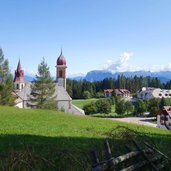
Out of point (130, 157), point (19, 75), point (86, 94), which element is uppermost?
point (19, 75)

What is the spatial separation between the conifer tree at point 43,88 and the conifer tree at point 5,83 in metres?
3.38

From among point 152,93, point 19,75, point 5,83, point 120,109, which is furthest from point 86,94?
point 5,83

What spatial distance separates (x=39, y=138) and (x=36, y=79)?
36.4 meters

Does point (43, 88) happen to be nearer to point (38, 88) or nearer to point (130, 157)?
point (38, 88)

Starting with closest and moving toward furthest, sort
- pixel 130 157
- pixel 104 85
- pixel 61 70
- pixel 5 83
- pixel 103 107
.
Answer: pixel 130 157
pixel 5 83
pixel 61 70
pixel 103 107
pixel 104 85

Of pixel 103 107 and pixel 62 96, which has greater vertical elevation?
pixel 62 96

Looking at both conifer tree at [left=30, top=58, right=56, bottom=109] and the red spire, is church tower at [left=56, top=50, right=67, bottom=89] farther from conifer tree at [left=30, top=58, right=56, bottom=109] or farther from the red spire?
conifer tree at [left=30, top=58, right=56, bottom=109]

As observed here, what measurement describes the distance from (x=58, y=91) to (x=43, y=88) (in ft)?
34.1

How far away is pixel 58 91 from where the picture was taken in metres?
59.0

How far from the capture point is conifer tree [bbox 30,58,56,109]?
48306 mm

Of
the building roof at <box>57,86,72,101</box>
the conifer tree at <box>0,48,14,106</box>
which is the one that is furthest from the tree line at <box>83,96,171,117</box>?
the conifer tree at <box>0,48,14,106</box>

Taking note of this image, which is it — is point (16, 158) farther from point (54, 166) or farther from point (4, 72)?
point (4, 72)

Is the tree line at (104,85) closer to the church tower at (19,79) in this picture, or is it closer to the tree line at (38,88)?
the church tower at (19,79)

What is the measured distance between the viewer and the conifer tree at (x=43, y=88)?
48306mm
